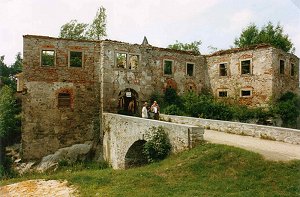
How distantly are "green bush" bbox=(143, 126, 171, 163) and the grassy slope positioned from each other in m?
0.90

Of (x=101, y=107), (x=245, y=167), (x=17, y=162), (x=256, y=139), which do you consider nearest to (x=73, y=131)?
(x=101, y=107)

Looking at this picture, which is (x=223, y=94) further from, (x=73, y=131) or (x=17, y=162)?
(x=17, y=162)

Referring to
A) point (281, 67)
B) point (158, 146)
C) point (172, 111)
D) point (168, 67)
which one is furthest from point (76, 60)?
point (158, 146)

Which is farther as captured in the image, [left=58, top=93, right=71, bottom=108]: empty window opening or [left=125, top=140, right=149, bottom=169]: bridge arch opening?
[left=58, top=93, right=71, bottom=108]: empty window opening

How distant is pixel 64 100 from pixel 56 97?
0.61 metres

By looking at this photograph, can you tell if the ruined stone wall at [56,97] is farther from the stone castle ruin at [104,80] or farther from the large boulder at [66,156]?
the large boulder at [66,156]

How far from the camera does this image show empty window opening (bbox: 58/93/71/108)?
2266cm

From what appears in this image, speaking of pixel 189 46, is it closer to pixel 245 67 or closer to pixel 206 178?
pixel 245 67

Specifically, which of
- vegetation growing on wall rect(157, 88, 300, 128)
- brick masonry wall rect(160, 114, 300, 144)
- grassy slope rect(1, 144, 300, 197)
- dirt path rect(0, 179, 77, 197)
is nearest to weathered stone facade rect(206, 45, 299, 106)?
vegetation growing on wall rect(157, 88, 300, 128)

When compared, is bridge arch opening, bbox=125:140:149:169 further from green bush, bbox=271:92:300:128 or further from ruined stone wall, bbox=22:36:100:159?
green bush, bbox=271:92:300:128

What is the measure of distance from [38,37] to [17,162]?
8813mm

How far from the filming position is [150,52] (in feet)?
83.9

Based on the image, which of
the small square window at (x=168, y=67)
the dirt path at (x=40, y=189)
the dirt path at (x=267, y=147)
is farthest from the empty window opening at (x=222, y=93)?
the dirt path at (x=40, y=189)

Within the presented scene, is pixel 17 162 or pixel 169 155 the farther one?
pixel 17 162
